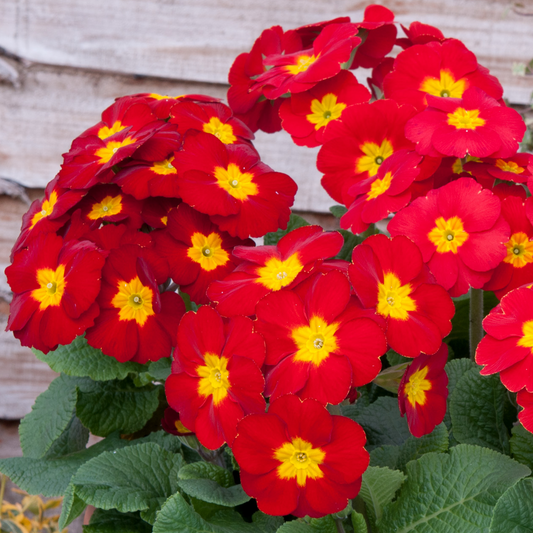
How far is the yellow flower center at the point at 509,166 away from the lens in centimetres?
66

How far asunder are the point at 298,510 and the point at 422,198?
294mm

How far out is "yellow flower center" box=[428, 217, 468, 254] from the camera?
23.3 inches

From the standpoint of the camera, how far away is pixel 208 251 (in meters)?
0.71

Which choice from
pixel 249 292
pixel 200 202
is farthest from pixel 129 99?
pixel 249 292

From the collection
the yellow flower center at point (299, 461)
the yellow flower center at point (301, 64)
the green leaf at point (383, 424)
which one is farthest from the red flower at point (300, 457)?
the yellow flower center at point (301, 64)

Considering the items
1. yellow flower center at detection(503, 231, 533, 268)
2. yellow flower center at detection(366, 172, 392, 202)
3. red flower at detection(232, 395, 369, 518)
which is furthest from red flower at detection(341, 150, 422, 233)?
red flower at detection(232, 395, 369, 518)

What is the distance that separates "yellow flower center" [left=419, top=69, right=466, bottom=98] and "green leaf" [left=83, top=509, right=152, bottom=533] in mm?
602

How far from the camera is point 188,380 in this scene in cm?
55

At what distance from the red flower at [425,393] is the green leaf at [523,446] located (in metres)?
0.13

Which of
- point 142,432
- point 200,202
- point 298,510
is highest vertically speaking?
point 200,202

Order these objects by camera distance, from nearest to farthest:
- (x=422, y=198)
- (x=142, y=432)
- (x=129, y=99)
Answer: (x=422, y=198), (x=129, y=99), (x=142, y=432)

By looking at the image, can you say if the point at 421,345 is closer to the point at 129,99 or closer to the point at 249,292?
the point at 249,292

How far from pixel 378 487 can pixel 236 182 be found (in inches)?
13.5

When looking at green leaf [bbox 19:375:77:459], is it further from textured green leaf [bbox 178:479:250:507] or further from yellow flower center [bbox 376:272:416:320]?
yellow flower center [bbox 376:272:416:320]
